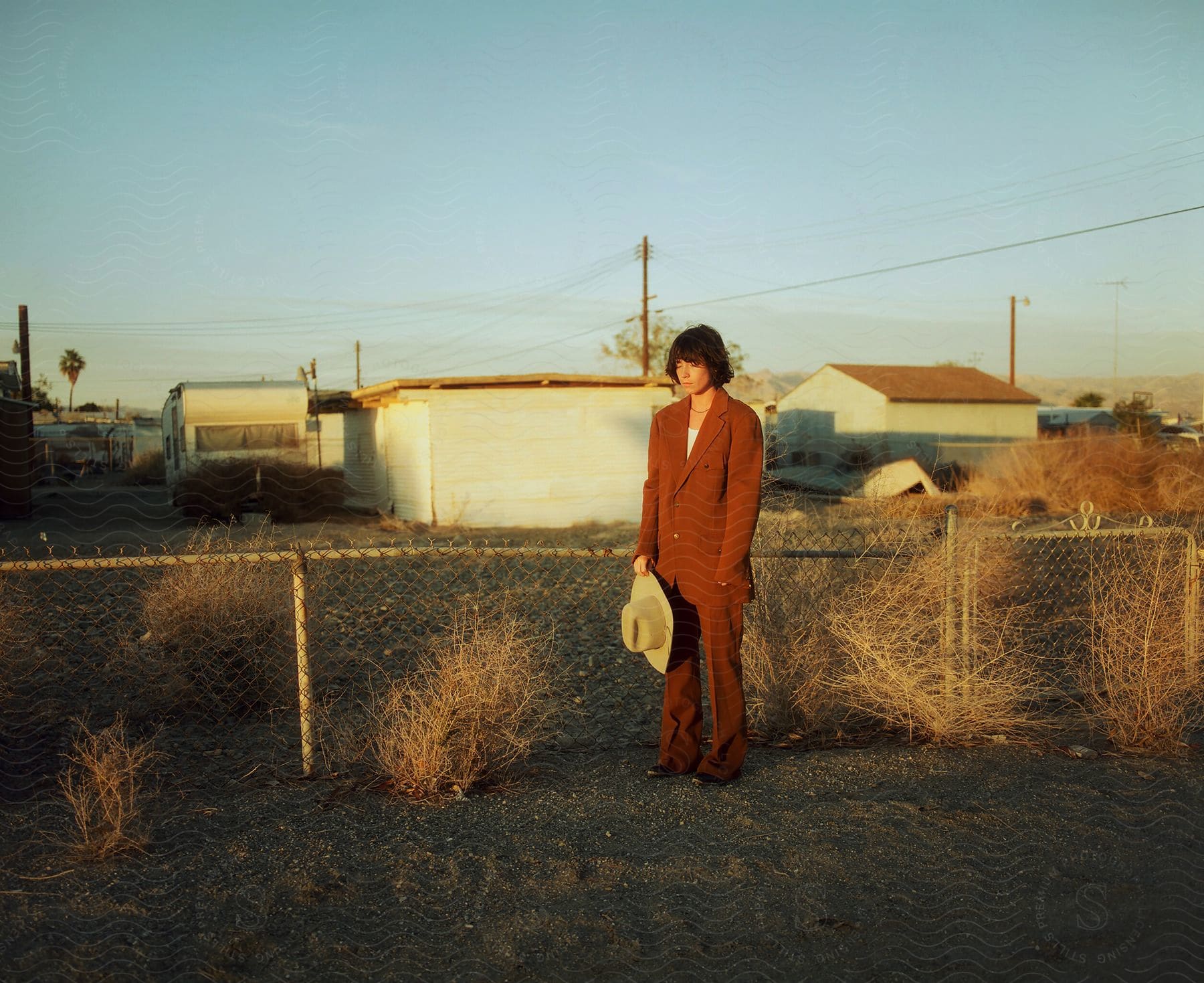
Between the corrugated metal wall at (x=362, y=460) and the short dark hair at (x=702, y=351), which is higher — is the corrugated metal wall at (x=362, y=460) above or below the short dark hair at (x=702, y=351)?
below

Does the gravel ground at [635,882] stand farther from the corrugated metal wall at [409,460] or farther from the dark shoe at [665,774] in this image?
the corrugated metal wall at [409,460]

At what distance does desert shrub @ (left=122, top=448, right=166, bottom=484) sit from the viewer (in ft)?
107

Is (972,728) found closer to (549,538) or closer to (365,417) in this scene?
(549,538)

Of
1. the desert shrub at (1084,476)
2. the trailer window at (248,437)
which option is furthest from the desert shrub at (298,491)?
the desert shrub at (1084,476)

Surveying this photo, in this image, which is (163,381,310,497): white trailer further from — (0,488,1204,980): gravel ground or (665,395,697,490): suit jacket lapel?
(665,395,697,490): suit jacket lapel

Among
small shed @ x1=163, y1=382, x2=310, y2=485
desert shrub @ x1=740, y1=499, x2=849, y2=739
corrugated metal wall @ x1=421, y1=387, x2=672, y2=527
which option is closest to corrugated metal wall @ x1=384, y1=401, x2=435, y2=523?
corrugated metal wall @ x1=421, y1=387, x2=672, y2=527

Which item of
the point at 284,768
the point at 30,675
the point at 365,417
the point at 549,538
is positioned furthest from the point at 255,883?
the point at 365,417

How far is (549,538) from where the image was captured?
1675cm

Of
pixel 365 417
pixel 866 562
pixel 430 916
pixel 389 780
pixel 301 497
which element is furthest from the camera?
pixel 365 417

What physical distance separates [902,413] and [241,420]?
20619 mm

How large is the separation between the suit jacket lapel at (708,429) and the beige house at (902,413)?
25922mm

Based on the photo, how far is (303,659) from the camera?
159 inches

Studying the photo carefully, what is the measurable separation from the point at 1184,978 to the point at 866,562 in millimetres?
2633

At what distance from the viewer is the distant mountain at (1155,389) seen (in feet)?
47.1
